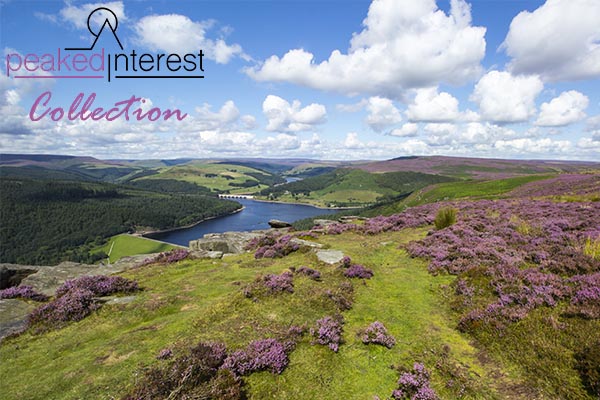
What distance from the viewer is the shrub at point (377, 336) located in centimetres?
864

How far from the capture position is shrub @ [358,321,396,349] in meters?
8.64

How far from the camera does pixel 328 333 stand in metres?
8.71

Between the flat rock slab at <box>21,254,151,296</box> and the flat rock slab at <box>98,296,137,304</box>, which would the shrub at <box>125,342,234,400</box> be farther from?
the flat rock slab at <box>21,254,151,296</box>

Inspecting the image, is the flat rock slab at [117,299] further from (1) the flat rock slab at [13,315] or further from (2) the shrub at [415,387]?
(2) the shrub at [415,387]

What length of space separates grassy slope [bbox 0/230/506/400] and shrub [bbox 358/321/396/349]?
22 cm

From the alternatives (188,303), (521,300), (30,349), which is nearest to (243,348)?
(188,303)

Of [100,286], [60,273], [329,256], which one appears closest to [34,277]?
[60,273]

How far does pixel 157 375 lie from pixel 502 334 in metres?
9.75

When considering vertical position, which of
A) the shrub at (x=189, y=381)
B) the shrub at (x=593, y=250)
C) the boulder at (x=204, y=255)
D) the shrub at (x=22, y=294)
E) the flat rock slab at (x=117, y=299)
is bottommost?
the boulder at (x=204, y=255)

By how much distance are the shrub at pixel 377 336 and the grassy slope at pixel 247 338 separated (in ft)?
0.72

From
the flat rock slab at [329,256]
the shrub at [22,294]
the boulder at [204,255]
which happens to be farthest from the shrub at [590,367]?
the shrub at [22,294]

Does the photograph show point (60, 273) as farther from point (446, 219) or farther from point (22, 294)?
point (446, 219)

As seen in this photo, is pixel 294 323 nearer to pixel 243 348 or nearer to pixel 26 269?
pixel 243 348

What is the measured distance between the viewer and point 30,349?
8.75m
